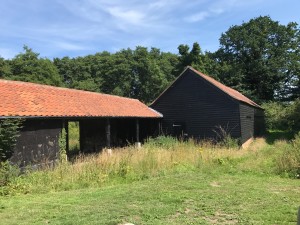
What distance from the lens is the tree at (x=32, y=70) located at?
166 feet

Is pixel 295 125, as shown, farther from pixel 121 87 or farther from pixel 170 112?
pixel 121 87

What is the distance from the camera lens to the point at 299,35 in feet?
164

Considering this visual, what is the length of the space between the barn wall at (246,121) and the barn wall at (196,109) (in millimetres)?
1009

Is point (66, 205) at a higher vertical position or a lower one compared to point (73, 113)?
lower

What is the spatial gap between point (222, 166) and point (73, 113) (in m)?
6.88

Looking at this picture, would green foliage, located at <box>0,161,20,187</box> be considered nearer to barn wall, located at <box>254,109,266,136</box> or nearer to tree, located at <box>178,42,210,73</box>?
barn wall, located at <box>254,109,266,136</box>

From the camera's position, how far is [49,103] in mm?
15086

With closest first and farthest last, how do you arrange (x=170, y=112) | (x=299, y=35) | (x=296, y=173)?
(x=296, y=173) < (x=170, y=112) < (x=299, y=35)

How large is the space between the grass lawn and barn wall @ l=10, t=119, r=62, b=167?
3.52 m

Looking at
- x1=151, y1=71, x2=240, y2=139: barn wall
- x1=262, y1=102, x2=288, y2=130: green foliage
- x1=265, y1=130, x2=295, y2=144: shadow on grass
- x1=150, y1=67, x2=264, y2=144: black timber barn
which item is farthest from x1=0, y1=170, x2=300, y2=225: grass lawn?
x1=262, y1=102, x2=288, y2=130: green foliage

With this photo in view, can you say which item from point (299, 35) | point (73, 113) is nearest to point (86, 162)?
point (73, 113)

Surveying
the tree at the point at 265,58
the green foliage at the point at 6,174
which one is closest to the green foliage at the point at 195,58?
the tree at the point at 265,58

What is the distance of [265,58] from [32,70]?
112ft

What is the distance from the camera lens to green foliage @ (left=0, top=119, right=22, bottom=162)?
11.2m
